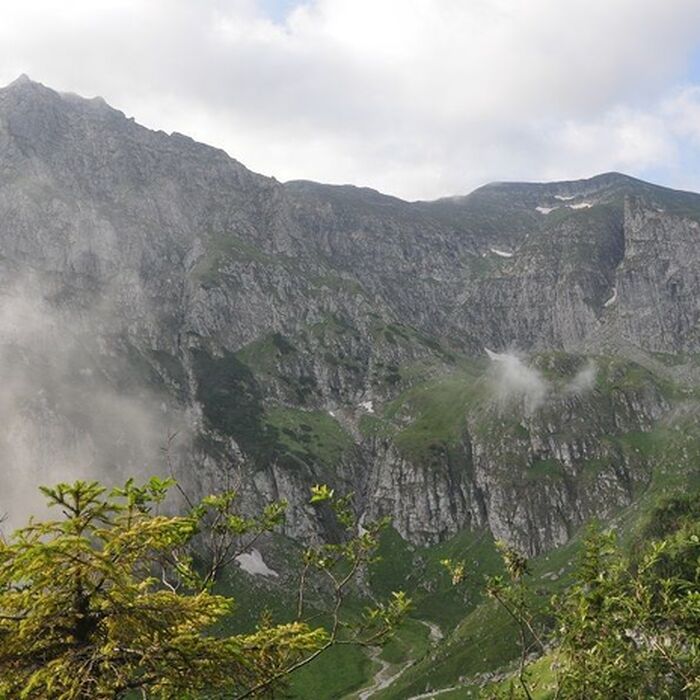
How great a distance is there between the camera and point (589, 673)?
14.5m

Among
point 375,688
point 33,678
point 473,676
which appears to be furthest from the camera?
point 375,688

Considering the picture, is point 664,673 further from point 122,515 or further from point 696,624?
point 122,515

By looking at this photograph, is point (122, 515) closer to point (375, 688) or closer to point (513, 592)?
point (513, 592)

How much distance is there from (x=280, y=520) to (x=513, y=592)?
6.70 m

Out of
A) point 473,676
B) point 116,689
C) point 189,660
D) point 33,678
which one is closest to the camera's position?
point 33,678

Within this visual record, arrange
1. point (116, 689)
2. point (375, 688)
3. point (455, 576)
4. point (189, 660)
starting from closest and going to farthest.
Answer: point (116, 689)
point (189, 660)
point (455, 576)
point (375, 688)

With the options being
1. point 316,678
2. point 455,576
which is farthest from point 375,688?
point 455,576

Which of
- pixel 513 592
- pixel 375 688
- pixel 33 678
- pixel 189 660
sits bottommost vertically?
pixel 375 688

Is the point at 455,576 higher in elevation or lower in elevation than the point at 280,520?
lower

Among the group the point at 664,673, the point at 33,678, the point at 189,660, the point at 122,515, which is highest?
the point at 122,515

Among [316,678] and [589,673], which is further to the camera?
[316,678]

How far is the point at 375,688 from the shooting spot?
18700 cm

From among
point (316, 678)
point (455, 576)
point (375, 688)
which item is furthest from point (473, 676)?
point (455, 576)

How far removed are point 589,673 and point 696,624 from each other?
2.96 metres
